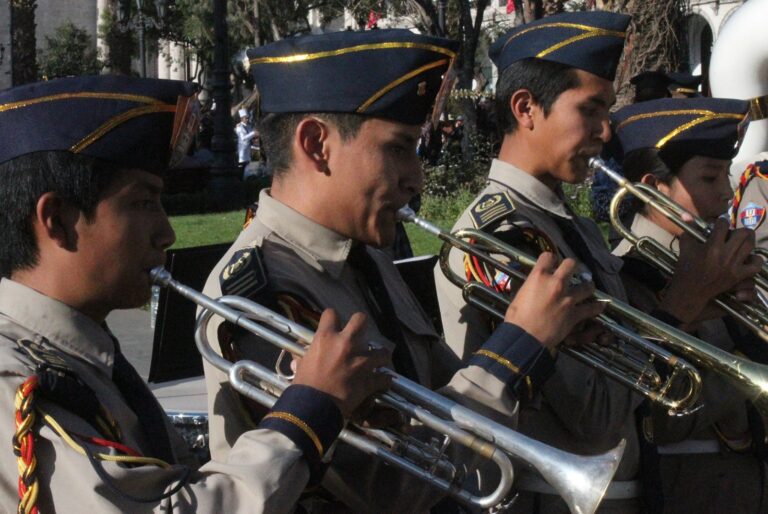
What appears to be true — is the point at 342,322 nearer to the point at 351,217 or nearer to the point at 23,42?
the point at 351,217

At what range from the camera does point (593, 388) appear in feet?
10.2

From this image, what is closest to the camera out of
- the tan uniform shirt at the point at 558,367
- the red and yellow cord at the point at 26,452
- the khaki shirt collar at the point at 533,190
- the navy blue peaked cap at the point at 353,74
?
the red and yellow cord at the point at 26,452

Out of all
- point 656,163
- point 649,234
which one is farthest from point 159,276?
point 656,163

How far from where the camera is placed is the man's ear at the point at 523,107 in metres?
3.49

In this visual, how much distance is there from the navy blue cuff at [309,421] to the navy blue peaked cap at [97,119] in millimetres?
563

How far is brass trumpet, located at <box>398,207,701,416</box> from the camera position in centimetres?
305

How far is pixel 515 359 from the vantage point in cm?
256

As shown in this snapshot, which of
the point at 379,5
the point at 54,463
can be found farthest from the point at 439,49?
the point at 379,5

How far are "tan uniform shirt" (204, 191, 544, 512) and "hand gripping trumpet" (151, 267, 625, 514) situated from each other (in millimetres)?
70

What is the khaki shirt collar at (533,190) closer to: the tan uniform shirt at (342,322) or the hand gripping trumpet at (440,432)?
the tan uniform shirt at (342,322)

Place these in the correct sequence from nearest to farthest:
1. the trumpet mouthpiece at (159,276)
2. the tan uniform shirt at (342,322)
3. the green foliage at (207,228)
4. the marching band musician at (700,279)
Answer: the trumpet mouthpiece at (159,276), the tan uniform shirt at (342,322), the marching band musician at (700,279), the green foliage at (207,228)

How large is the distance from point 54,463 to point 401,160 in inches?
41.1

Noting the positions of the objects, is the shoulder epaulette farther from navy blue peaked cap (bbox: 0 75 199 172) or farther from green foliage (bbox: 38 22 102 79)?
green foliage (bbox: 38 22 102 79)

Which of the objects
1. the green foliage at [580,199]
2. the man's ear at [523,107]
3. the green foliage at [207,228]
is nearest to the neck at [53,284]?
the man's ear at [523,107]
